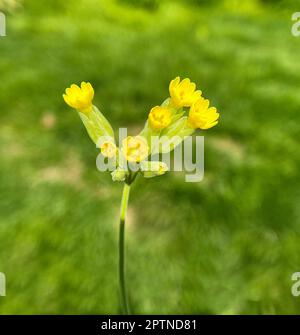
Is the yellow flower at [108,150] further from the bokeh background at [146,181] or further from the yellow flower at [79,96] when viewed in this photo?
the bokeh background at [146,181]

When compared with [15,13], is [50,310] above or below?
below

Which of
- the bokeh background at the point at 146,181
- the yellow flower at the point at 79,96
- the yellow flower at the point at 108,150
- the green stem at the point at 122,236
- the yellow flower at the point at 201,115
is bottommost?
the green stem at the point at 122,236

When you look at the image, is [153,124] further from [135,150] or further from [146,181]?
[146,181]

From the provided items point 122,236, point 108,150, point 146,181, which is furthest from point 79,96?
point 146,181

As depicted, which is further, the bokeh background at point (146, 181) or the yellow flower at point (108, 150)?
the bokeh background at point (146, 181)

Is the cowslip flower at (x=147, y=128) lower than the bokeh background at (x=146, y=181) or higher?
lower

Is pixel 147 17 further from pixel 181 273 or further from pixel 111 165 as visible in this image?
pixel 111 165

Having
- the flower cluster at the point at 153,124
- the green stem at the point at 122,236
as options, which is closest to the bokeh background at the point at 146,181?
the green stem at the point at 122,236
